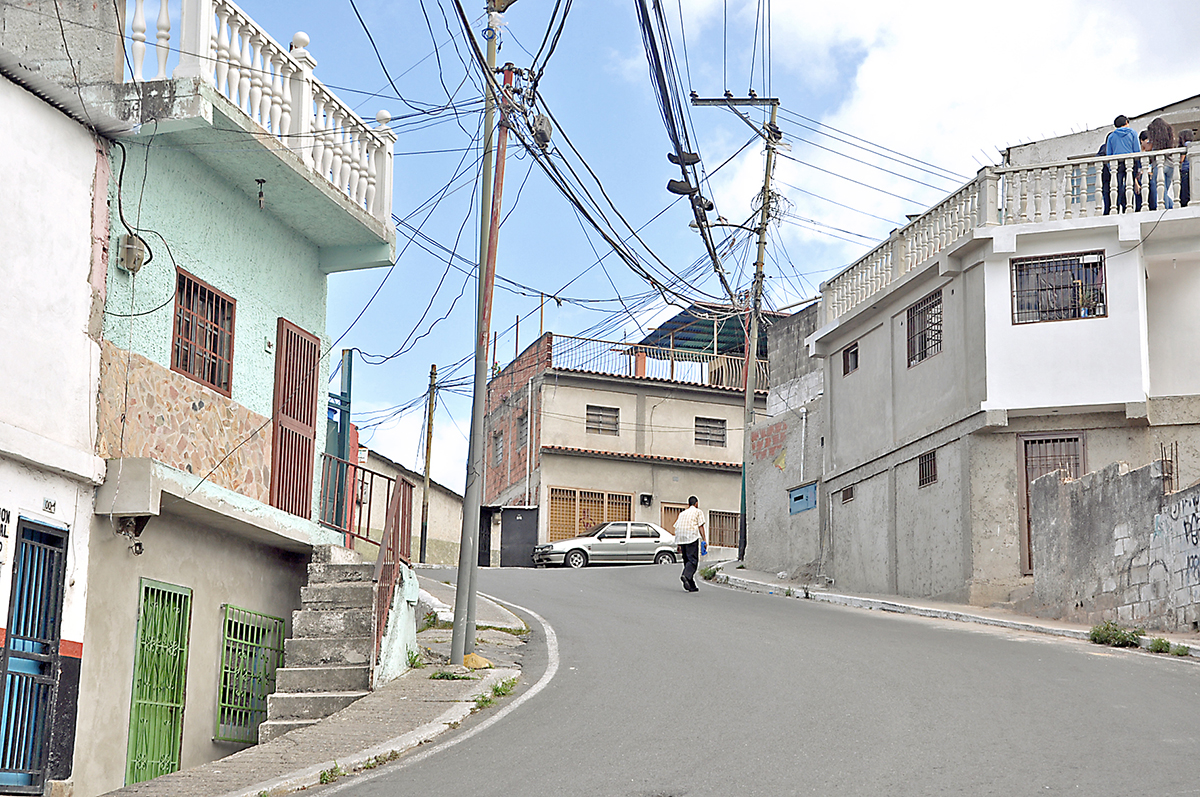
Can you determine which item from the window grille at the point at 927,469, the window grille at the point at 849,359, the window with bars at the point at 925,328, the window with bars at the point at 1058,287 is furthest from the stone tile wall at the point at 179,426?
the window grille at the point at 849,359

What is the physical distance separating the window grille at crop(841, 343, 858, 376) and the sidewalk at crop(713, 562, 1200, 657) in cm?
453

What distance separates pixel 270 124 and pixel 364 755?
6602 millimetres

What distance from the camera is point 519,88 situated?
1535cm

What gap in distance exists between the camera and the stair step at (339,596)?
13.3m

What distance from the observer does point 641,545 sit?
37406 mm

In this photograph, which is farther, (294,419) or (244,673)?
(294,419)

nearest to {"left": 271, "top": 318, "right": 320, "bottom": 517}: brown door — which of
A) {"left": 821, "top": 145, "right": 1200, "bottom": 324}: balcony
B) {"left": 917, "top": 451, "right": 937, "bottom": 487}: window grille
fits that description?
{"left": 821, "top": 145, "right": 1200, "bottom": 324}: balcony

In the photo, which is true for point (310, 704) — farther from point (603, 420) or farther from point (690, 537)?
point (603, 420)

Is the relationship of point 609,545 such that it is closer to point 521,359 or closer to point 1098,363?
point 521,359

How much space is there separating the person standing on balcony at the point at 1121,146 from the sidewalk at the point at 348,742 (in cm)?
1355

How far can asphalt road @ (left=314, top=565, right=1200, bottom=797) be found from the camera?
8156mm

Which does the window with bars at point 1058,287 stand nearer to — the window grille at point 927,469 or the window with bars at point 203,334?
the window grille at point 927,469

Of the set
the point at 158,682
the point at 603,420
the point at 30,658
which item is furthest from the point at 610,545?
the point at 30,658

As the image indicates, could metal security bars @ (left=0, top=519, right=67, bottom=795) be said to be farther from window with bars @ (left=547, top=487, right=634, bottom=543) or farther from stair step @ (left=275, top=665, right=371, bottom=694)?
window with bars @ (left=547, top=487, right=634, bottom=543)
